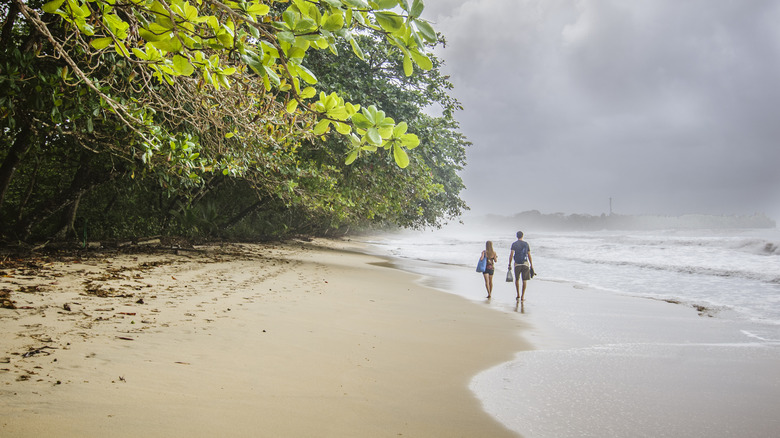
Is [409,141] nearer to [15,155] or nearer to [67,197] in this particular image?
[15,155]

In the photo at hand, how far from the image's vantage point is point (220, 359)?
3695 millimetres

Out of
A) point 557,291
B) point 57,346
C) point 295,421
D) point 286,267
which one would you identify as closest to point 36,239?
point 286,267

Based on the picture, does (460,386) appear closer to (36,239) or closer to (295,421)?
(295,421)

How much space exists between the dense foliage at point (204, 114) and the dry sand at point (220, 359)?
1.61 metres

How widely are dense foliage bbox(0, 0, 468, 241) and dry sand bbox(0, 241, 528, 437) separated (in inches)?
63.3

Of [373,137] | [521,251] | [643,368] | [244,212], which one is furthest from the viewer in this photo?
[244,212]

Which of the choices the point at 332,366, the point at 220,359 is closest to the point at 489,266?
the point at 332,366

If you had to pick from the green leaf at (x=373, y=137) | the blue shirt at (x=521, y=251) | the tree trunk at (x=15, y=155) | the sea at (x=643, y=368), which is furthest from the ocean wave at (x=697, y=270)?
the tree trunk at (x=15, y=155)

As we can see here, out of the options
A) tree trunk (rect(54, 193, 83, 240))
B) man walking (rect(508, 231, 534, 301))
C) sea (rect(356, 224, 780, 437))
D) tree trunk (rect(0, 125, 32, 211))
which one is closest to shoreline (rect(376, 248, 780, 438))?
sea (rect(356, 224, 780, 437))

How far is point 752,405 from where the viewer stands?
390cm

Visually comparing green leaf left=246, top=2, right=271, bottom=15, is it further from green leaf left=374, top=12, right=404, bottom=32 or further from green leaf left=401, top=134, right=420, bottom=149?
green leaf left=401, top=134, right=420, bottom=149

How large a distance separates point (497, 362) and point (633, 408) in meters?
1.46

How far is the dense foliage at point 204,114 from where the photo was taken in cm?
174

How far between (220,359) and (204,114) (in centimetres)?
282
